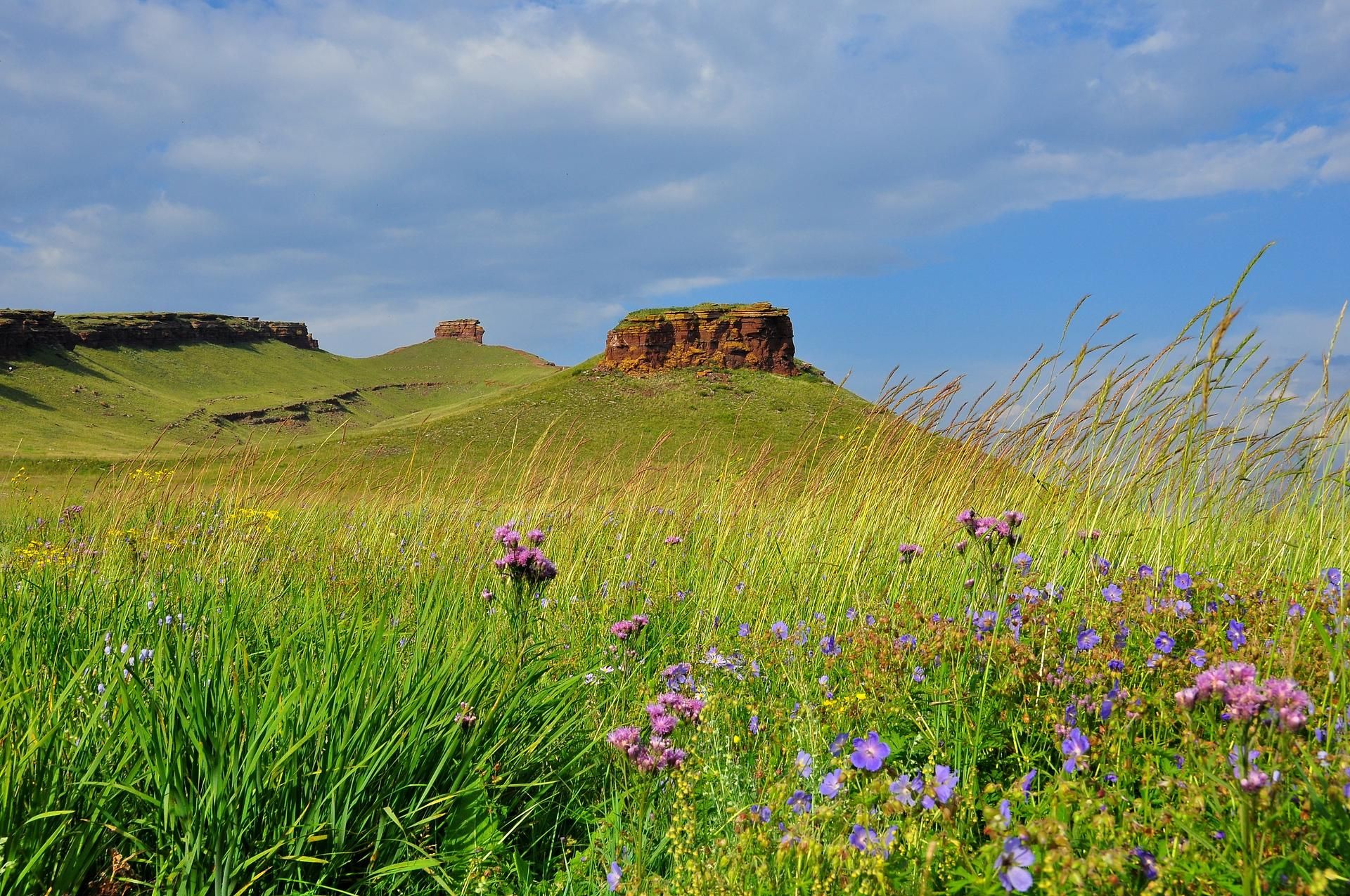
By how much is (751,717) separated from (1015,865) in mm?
1365

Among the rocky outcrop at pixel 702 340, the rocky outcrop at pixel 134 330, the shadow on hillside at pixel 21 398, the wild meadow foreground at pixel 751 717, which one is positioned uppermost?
the rocky outcrop at pixel 702 340

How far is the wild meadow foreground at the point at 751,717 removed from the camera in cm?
161

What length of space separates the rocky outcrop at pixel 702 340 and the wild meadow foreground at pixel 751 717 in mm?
69736

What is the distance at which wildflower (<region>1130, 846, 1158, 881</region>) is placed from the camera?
137 centimetres

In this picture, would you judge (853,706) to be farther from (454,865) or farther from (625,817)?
(454,865)

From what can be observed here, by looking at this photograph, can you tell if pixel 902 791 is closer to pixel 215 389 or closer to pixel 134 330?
pixel 215 389

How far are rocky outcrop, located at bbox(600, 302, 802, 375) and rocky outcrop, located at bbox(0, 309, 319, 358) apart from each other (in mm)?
81475

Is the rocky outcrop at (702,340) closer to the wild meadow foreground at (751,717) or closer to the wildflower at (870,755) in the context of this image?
the wild meadow foreground at (751,717)

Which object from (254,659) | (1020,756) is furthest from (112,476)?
(1020,756)

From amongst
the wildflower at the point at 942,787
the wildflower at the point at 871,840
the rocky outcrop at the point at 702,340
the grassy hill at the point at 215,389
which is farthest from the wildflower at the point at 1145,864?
the rocky outcrop at the point at 702,340

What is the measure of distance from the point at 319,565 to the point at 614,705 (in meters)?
3.19

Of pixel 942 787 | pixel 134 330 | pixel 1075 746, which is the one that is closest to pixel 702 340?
pixel 1075 746

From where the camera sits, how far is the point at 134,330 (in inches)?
4828

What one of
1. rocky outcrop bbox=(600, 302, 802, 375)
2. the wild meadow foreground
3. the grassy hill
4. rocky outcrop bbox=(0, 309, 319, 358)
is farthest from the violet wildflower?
rocky outcrop bbox=(0, 309, 319, 358)
